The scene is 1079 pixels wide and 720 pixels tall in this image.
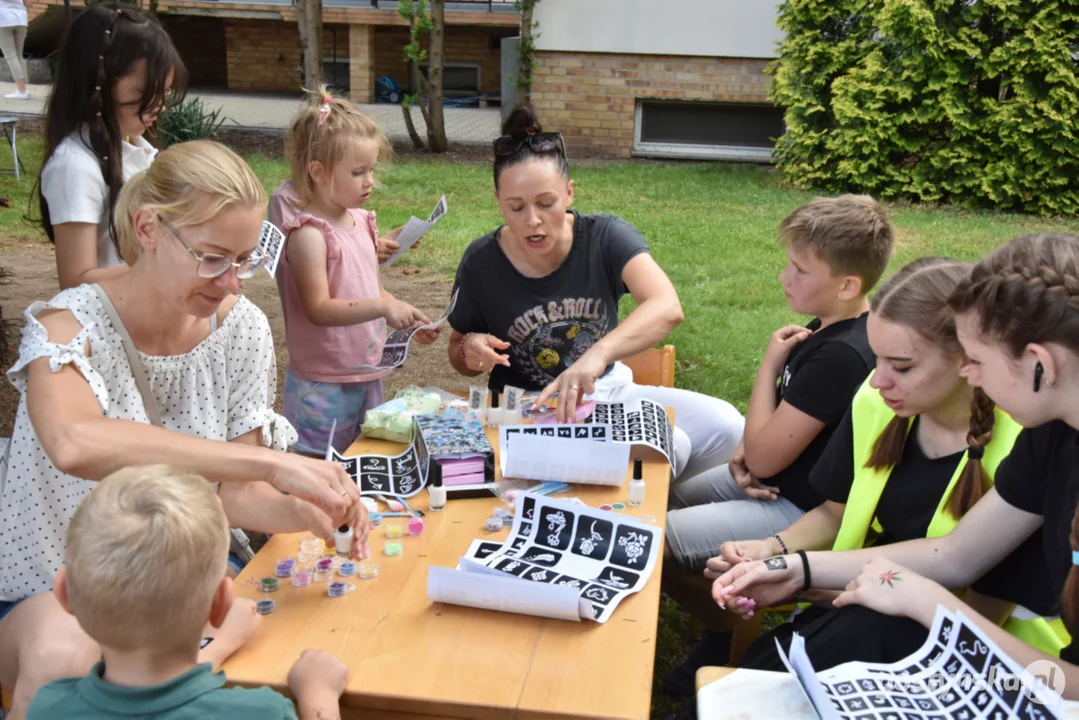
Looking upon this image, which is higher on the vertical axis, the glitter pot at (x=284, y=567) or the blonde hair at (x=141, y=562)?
the blonde hair at (x=141, y=562)

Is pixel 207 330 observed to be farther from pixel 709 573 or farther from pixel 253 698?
pixel 709 573

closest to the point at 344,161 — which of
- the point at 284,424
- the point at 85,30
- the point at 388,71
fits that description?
the point at 85,30

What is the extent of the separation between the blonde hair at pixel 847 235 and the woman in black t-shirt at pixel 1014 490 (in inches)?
34.8

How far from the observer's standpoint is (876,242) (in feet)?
8.94

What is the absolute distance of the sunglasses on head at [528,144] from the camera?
10.2 feet

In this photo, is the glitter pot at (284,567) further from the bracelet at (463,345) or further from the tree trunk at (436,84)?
the tree trunk at (436,84)

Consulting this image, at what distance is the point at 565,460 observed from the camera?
93.6 inches

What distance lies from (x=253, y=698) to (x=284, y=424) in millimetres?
1200

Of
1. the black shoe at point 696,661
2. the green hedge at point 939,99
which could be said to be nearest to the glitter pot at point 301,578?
the black shoe at point 696,661

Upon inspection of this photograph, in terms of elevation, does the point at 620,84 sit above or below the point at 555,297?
above

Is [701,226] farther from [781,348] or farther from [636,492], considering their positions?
[636,492]

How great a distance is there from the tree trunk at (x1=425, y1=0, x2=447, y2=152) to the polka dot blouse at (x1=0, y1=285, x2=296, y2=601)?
980 centimetres

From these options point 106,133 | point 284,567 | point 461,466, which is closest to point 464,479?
point 461,466

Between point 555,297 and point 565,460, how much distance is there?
3.28 feet
